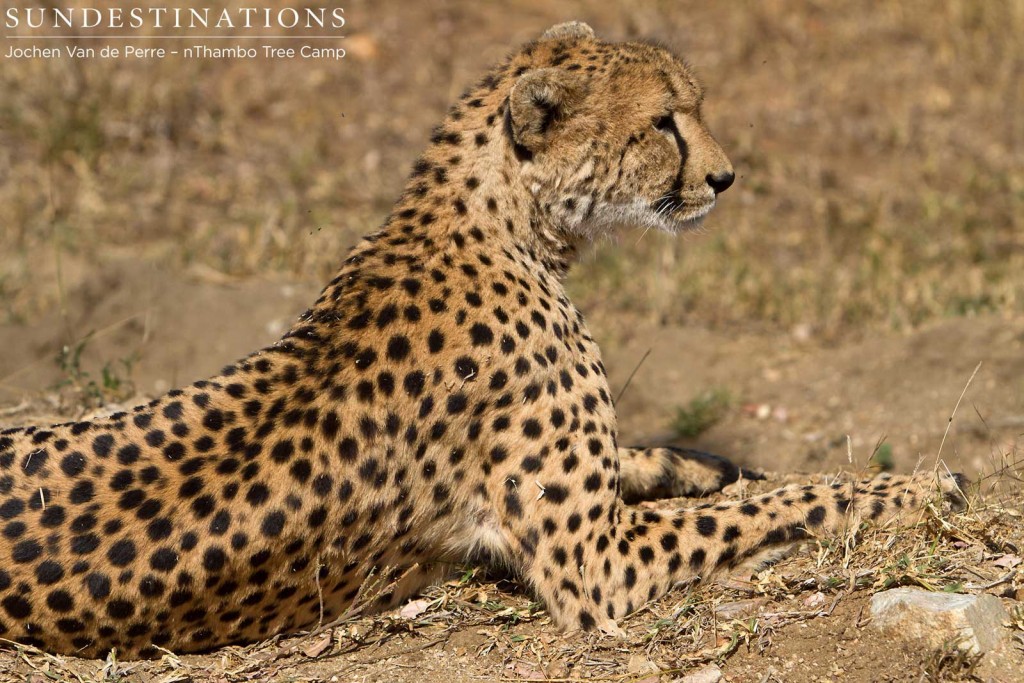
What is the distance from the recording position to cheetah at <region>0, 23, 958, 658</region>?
3.29 meters

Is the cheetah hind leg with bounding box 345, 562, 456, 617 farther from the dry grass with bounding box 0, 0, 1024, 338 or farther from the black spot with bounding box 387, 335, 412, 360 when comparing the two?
the dry grass with bounding box 0, 0, 1024, 338

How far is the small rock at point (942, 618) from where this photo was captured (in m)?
3.13

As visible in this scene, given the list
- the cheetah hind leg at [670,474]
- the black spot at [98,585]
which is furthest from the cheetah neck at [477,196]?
the black spot at [98,585]

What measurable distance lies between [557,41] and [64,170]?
5.25m

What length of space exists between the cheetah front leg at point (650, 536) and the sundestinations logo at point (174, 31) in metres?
6.46

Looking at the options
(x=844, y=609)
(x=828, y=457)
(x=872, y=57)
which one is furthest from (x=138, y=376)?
(x=872, y=57)

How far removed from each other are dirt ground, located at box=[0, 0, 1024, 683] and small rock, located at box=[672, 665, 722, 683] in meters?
0.02

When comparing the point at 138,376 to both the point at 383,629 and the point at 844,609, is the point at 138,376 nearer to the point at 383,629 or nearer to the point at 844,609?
the point at 383,629

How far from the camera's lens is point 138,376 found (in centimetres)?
632

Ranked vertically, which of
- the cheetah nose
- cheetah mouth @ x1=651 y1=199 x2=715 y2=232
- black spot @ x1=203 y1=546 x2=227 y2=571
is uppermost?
the cheetah nose

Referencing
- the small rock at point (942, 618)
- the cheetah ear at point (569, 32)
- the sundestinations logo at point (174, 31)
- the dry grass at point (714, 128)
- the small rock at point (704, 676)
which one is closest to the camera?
the small rock at point (942, 618)

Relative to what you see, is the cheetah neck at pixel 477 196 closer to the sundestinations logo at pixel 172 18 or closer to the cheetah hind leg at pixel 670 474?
the cheetah hind leg at pixel 670 474

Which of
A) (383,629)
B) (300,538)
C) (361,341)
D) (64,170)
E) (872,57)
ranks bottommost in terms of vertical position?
(383,629)

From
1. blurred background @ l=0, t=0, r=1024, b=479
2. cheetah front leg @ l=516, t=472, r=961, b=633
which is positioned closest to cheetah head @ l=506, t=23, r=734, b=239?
cheetah front leg @ l=516, t=472, r=961, b=633
